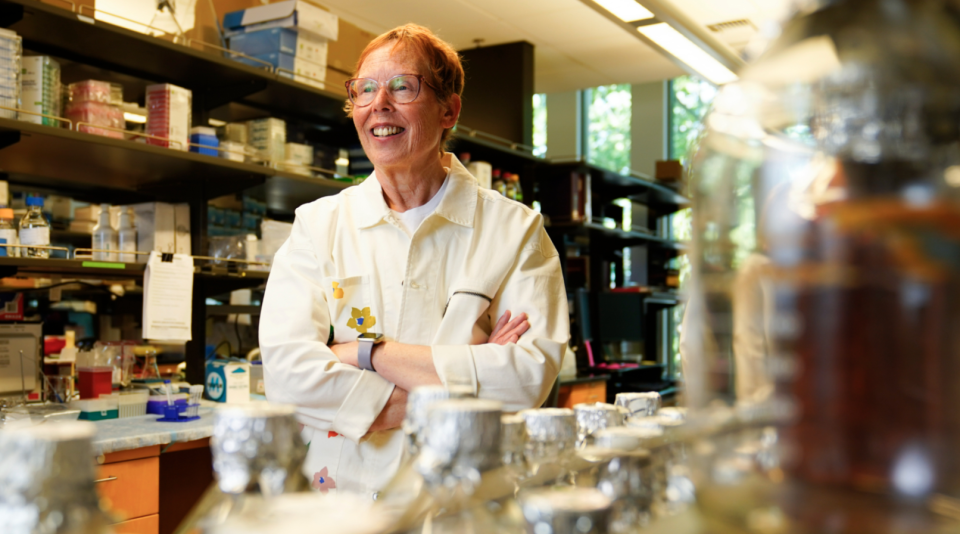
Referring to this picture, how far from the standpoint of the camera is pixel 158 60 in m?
2.99

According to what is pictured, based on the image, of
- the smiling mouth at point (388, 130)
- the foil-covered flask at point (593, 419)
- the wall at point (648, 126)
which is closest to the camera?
the foil-covered flask at point (593, 419)

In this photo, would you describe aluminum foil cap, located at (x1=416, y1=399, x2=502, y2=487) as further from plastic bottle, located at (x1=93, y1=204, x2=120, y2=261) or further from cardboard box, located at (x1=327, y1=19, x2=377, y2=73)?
cardboard box, located at (x1=327, y1=19, x2=377, y2=73)

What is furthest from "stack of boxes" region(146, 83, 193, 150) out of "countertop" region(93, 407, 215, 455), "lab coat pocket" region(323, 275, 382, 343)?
"lab coat pocket" region(323, 275, 382, 343)

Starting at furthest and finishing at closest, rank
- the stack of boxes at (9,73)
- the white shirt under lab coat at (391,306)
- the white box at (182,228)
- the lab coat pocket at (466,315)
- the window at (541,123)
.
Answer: the window at (541,123) → the white box at (182,228) → the stack of boxes at (9,73) → the lab coat pocket at (466,315) → the white shirt under lab coat at (391,306)

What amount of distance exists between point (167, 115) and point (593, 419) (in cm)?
260

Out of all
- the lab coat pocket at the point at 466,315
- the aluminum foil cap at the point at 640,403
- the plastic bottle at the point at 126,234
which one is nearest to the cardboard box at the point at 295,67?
the plastic bottle at the point at 126,234

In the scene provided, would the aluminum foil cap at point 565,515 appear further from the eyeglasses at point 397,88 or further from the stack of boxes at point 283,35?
the stack of boxes at point 283,35

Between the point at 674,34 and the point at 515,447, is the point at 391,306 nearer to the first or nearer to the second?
the point at 515,447

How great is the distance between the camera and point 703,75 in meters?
3.99

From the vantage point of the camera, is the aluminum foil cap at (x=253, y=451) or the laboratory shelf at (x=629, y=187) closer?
the aluminum foil cap at (x=253, y=451)

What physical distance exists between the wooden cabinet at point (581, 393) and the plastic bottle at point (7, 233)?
2.81 meters

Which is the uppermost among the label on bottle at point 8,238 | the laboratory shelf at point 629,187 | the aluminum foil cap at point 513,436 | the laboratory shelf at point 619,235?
the laboratory shelf at point 629,187

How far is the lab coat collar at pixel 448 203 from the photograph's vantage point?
1.75m

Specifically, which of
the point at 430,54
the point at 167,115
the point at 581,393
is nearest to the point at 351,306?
the point at 430,54
